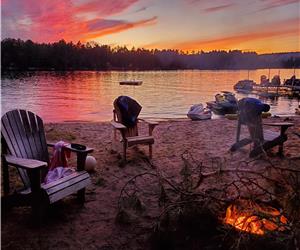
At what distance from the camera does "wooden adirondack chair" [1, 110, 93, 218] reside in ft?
8.67

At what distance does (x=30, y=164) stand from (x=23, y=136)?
2.39 ft

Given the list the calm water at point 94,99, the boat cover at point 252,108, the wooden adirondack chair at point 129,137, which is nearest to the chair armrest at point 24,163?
the wooden adirondack chair at point 129,137

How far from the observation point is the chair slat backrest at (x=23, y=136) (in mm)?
2998

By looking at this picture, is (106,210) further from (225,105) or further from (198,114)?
(225,105)

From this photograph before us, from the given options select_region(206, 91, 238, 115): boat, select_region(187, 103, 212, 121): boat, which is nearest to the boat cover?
select_region(187, 103, 212, 121): boat

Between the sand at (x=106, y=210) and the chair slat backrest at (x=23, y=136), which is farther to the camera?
the chair slat backrest at (x=23, y=136)

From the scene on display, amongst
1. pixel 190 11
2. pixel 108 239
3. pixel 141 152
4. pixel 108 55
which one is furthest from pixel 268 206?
pixel 108 55

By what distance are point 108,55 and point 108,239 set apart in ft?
249

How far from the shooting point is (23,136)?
3238 millimetres

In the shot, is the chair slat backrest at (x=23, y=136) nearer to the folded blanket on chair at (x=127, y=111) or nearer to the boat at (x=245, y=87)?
the folded blanket on chair at (x=127, y=111)

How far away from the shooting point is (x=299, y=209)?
74.0 inches

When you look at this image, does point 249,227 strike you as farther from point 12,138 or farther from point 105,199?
point 12,138

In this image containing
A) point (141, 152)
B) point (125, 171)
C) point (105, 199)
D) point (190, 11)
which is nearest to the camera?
point (105, 199)

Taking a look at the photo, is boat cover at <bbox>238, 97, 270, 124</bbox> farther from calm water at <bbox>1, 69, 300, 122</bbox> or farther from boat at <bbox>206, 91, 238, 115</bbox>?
boat at <bbox>206, 91, 238, 115</bbox>
